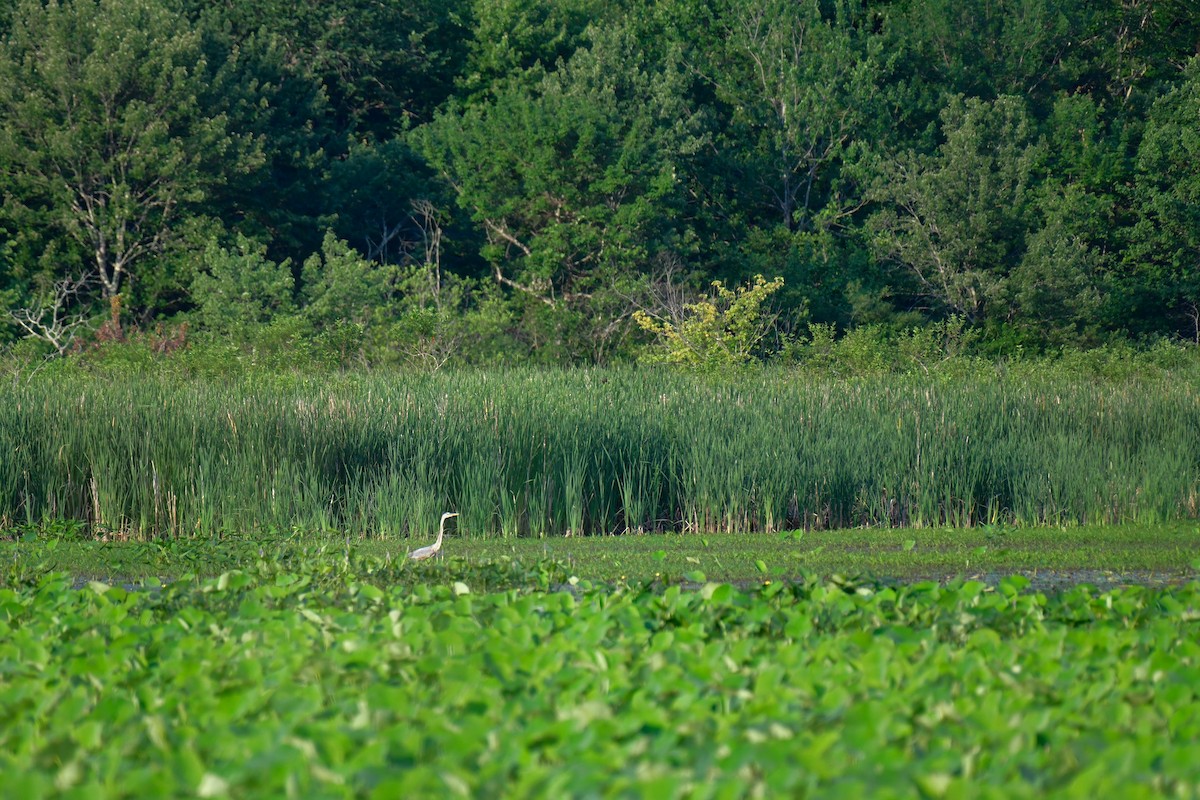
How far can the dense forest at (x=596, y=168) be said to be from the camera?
25.0m

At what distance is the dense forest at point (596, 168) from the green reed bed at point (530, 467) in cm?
1131

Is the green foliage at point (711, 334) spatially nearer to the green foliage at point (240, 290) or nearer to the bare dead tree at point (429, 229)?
the green foliage at point (240, 290)

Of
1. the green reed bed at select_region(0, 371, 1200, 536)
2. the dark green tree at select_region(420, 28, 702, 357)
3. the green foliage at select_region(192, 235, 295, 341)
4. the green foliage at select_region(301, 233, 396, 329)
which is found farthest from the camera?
the dark green tree at select_region(420, 28, 702, 357)

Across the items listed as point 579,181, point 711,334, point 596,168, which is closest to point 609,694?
point 711,334

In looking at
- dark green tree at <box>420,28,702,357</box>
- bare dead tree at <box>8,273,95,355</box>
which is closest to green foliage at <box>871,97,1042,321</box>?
dark green tree at <box>420,28,702,357</box>

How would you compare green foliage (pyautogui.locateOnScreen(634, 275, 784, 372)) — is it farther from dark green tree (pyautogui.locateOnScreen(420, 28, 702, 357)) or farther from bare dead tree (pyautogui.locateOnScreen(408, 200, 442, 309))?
bare dead tree (pyautogui.locateOnScreen(408, 200, 442, 309))

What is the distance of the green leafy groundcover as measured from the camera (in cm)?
327

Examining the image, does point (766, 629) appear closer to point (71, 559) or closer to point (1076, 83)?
point (71, 559)

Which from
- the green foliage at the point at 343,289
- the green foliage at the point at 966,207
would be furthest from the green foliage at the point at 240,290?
the green foliage at the point at 966,207

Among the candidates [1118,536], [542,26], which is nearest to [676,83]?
[542,26]

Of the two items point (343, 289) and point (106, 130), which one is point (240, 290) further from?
point (106, 130)

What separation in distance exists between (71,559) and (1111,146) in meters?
25.8

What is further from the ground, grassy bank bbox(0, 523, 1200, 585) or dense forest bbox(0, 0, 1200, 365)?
dense forest bbox(0, 0, 1200, 365)

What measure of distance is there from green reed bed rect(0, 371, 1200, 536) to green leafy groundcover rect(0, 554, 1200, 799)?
3.95 m
